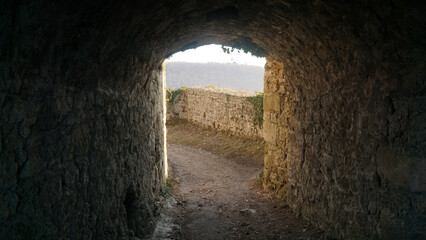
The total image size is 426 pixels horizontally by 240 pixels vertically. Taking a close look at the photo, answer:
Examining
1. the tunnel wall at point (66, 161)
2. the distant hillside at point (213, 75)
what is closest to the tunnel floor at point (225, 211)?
the tunnel wall at point (66, 161)

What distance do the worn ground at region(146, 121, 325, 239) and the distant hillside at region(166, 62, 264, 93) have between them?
66.0 m

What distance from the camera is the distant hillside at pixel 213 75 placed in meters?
77.9

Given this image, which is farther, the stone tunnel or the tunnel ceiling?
the tunnel ceiling

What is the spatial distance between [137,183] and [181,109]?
14873 mm

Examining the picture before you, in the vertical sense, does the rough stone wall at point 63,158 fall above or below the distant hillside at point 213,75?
below

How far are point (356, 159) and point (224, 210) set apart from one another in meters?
3.15

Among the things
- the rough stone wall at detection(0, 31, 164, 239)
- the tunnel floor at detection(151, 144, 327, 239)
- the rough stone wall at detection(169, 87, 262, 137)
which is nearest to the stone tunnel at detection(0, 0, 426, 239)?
the rough stone wall at detection(0, 31, 164, 239)

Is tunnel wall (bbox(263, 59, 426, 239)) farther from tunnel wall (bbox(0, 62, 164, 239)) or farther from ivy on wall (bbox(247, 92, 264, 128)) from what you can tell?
ivy on wall (bbox(247, 92, 264, 128))

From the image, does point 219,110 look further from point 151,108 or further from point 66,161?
point 66,161

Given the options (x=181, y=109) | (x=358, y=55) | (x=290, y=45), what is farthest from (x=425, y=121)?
(x=181, y=109)

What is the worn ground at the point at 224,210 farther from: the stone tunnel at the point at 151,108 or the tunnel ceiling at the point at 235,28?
the tunnel ceiling at the point at 235,28

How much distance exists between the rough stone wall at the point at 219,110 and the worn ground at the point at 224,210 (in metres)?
3.18

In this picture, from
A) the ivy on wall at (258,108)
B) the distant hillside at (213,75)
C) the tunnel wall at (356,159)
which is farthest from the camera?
the distant hillside at (213,75)

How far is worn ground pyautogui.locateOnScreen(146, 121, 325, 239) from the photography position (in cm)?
479
